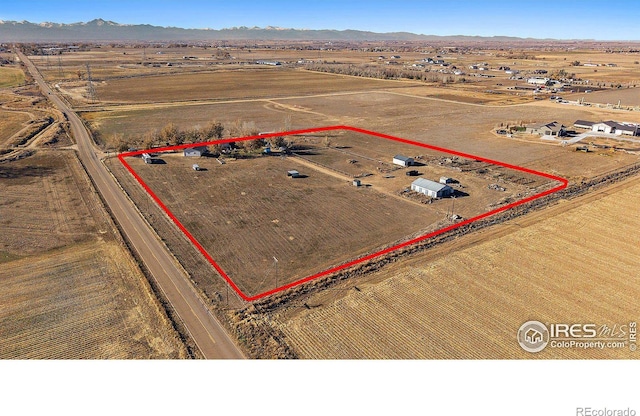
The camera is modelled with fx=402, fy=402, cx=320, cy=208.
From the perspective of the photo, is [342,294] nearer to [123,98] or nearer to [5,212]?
[5,212]

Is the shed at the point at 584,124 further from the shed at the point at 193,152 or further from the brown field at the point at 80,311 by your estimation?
the brown field at the point at 80,311

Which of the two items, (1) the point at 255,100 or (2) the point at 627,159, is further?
(1) the point at 255,100

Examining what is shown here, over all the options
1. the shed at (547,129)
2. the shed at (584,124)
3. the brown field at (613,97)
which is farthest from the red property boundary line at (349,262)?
the brown field at (613,97)

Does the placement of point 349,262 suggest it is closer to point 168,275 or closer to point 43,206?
point 168,275

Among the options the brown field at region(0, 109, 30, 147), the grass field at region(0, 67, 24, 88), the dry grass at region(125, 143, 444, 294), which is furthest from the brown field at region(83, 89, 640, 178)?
the grass field at region(0, 67, 24, 88)

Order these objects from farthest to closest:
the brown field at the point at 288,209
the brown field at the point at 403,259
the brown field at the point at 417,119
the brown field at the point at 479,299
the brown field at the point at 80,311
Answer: the brown field at the point at 417,119
the brown field at the point at 288,209
the brown field at the point at 403,259
the brown field at the point at 479,299
the brown field at the point at 80,311

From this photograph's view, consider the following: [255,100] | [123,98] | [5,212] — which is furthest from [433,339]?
[123,98]
